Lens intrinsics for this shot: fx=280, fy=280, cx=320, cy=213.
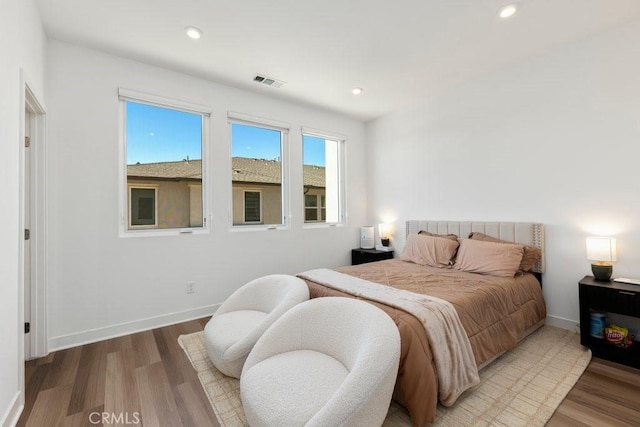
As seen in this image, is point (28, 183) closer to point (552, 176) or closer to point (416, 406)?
point (416, 406)

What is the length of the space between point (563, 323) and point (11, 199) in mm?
4707

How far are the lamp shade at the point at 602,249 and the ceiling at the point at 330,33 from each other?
195cm

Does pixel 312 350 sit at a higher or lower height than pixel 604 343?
higher

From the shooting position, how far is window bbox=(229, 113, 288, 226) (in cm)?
375

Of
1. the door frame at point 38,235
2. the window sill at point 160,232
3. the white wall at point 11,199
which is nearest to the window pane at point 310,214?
the window sill at point 160,232

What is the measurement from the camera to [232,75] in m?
3.34

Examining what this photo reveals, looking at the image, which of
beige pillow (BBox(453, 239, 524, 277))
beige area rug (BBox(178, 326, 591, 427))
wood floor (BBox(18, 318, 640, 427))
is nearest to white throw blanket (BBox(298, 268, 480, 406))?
beige area rug (BBox(178, 326, 591, 427))

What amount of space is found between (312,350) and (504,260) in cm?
223

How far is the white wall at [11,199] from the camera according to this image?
5.05 feet

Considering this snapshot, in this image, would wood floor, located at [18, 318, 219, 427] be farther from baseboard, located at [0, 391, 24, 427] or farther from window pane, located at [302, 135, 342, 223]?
window pane, located at [302, 135, 342, 223]

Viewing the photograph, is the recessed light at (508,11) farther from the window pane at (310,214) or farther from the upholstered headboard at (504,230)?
the window pane at (310,214)

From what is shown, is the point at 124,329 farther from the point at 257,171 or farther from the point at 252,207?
the point at 257,171

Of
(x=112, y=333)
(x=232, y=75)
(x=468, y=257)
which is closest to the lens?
(x=112, y=333)

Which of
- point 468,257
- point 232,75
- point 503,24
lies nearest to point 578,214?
point 468,257
